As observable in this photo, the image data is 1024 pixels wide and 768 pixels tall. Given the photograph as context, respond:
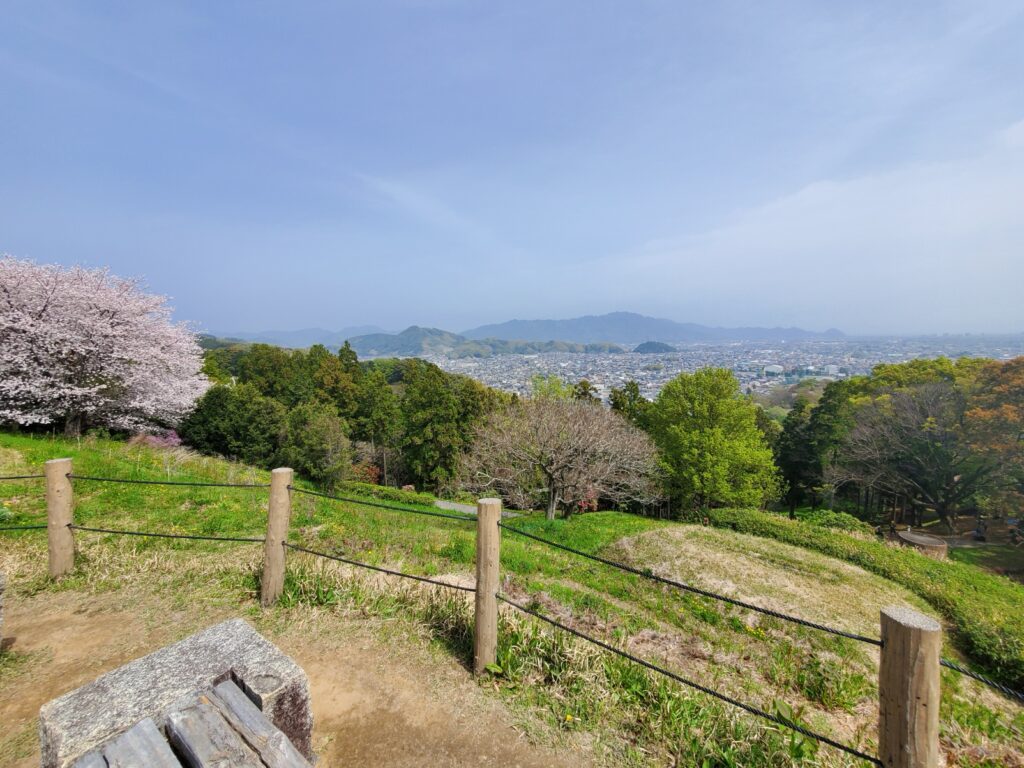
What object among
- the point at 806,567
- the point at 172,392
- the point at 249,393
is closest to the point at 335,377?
the point at 249,393

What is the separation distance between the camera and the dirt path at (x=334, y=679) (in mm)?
2900

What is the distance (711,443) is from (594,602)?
15.4 meters

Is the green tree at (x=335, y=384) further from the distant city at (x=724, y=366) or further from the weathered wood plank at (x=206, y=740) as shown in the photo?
the weathered wood plank at (x=206, y=740)

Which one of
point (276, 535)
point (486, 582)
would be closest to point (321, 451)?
point (276, 535)

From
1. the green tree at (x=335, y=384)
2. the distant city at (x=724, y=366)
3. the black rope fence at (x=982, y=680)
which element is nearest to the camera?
the black rope fence at (x=982, y=680)

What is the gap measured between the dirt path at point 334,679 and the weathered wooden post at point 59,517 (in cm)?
38

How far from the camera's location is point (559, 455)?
1566 cm

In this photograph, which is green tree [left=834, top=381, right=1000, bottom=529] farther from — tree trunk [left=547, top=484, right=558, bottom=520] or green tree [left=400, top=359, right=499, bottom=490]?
green tree [left=400, top=359, right=499, bottom=490]

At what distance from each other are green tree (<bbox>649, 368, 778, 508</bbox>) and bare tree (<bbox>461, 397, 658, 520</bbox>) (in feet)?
9.57

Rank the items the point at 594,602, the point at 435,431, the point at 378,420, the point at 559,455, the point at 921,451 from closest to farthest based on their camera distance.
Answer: the point at 594,602, the point at 559,455, the point at 921,451, the point at 435,431, the point at 378,420

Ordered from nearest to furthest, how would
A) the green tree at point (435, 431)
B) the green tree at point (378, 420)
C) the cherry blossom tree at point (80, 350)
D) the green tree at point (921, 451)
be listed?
the cherry blossom tree at point (80, 350)
the green tree at point (921, 451)
the green tree at point (435, 431)
the green tree at point (378, 420)

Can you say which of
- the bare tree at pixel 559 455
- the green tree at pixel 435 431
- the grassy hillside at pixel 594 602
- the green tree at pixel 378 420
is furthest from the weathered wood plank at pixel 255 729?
the green tree at pixel 378 420

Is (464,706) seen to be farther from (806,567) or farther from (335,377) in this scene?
(335,377)

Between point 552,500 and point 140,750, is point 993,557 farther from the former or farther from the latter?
point 140,750
